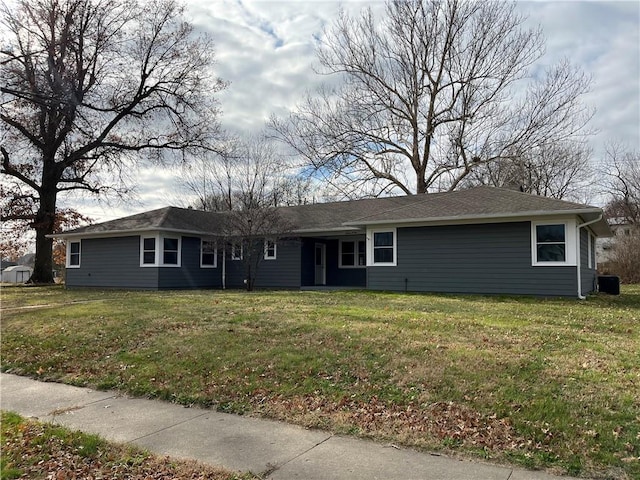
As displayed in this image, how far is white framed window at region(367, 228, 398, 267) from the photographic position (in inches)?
671

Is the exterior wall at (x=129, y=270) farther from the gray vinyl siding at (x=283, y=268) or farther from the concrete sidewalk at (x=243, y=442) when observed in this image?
the concrete sidewalk at (x=243, y=442)

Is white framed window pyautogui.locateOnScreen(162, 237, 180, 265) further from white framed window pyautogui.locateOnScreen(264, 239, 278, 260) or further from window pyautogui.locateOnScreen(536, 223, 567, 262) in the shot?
window pyautogui.locateOnScreen(536, 223, 567, 262)

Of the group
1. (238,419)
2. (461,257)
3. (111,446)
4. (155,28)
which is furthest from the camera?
(155,28)

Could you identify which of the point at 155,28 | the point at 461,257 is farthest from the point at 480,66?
the point at 155,28

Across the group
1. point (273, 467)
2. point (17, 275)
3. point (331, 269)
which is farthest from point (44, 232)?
point (273, 467)

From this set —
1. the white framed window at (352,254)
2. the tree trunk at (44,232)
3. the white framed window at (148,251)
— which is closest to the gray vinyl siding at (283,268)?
the white framed window at (352,254)

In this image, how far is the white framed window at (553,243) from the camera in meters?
14.0

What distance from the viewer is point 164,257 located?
20.3m

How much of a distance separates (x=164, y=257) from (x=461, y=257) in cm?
1203

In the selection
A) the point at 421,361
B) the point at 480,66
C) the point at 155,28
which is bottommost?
the point at 421,361

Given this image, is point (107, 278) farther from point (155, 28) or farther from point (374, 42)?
point (374, 42)

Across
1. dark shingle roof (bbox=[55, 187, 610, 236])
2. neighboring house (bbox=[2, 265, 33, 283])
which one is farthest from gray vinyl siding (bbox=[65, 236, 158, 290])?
neighboring house (bbox=[2, 265, 33, 283])

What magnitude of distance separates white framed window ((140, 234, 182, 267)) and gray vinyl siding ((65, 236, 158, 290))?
0.29 meters

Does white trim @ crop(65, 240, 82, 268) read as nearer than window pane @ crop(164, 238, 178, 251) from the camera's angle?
No
